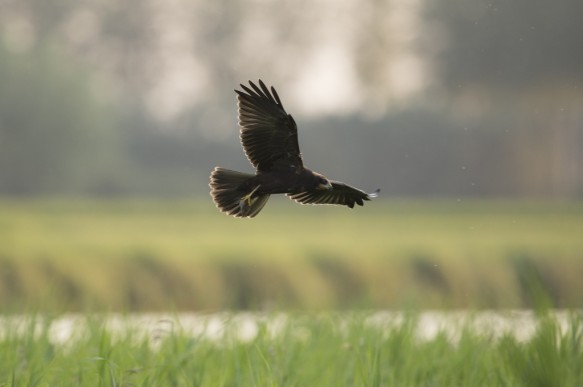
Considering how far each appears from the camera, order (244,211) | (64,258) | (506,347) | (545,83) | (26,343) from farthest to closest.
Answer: (545,83) < (64,258) < (26,343) < (506,347) < (244,211)

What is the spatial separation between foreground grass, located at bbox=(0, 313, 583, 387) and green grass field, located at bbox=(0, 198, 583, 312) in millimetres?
3080

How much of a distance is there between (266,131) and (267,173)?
0.20 m

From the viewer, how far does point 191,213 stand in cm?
1759

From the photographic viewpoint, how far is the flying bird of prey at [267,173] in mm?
2289

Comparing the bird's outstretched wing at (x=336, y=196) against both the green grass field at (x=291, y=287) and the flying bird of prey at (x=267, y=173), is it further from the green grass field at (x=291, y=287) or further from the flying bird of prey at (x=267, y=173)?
the green grass field at (x=291, y=287)

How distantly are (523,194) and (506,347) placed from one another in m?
14.6

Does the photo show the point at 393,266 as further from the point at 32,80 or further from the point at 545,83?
the point at 32,80

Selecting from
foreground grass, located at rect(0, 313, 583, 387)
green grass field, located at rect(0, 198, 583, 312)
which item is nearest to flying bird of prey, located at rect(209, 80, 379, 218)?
foreground grass, located at rect(0, 313, 583, 387)

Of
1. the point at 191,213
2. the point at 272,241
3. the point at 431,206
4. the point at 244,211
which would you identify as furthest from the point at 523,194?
the point at 244,211

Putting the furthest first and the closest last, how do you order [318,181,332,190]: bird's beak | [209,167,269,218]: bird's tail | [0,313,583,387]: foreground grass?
[0,313,583,387]: foreground grass, [209,167,269,218]: bird's tail, [318,181,332,190]: bird's beak

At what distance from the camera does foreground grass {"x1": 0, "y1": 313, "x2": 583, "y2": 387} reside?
3508 millimetres

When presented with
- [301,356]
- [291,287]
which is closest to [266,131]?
[301,356]

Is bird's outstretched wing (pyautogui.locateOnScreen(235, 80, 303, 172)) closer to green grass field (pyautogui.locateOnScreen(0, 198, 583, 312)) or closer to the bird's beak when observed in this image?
the bird's beak

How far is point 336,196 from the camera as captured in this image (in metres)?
2.54
